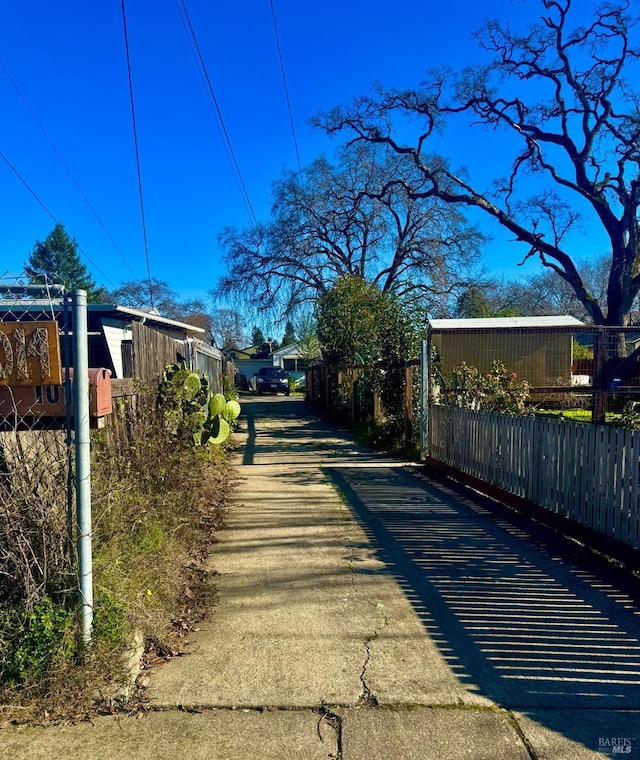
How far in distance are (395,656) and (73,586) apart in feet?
6.21

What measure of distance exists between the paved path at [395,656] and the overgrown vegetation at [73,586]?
0.19 meters

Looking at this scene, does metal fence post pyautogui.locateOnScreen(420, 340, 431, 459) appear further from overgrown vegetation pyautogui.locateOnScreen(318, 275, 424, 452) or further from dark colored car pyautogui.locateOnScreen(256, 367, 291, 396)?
dark colored car pyautogui.locateOnScreen(256, 367, 291, 396)

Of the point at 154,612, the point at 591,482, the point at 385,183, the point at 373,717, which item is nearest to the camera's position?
the point at 373,717

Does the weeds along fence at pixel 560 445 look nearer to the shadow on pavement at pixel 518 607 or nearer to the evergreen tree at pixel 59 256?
the shadow on pavement at pixel 518 607

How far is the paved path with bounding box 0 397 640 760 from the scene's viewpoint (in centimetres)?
271

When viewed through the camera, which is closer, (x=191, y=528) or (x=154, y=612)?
(x=154, y=612)

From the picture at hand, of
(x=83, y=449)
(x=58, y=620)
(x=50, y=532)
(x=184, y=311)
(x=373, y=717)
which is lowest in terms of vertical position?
(x=373, y=717)

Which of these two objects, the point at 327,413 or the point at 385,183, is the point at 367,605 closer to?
the point at 327,413

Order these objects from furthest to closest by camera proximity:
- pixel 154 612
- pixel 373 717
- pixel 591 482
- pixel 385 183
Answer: pixel 385 183, pixel 591 482, pixel 154 612, pixel 373 717

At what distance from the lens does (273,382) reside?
1453 inches

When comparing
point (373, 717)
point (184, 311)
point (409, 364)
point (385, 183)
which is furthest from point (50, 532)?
point (184, 311)

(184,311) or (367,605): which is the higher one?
(184,311)

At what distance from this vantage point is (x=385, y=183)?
30094 millimetres

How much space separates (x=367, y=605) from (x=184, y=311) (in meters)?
66.4
